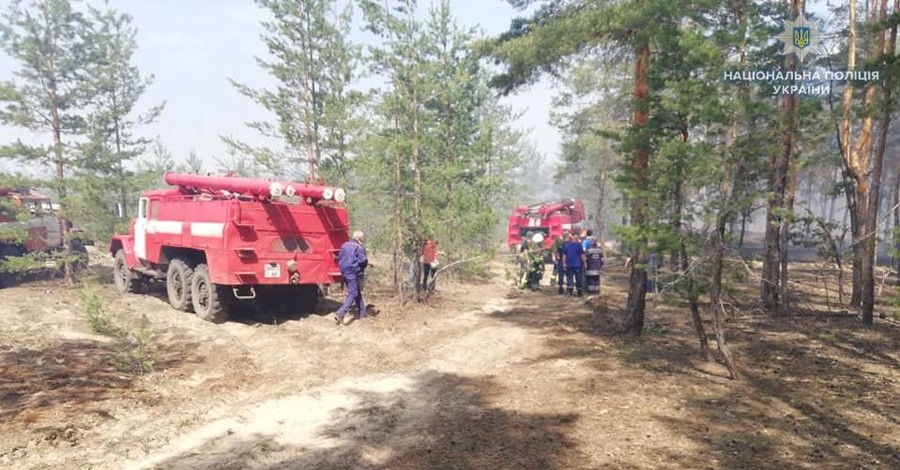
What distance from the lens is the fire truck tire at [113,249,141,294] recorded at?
1340cm

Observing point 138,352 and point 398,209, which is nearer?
point 138,352

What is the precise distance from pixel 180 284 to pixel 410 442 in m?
8.50

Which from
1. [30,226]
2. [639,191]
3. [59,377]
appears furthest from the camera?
[30,226]

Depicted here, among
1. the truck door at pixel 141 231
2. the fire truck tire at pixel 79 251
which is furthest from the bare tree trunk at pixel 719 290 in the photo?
the fire truck tire at pixel 79 251

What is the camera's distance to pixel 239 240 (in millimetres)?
9258

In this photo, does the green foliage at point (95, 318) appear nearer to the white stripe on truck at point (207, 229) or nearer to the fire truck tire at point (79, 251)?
the white stripe on truck at point (207, 229)

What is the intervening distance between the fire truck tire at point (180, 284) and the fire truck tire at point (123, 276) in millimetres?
2758

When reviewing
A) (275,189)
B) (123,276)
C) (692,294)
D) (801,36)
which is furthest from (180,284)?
(801,36)

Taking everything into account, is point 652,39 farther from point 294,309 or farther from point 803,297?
point 803,297

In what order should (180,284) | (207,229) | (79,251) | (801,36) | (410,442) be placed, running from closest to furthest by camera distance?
(410,442) < (207,229) < (801,36) < (180,284) < (79,251)

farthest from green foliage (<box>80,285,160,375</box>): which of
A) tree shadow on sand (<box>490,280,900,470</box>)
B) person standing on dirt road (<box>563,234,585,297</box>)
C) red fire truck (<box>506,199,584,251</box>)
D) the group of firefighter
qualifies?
red fire truck (<box>506,199,584,251</box>)

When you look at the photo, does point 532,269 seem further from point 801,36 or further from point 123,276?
point 123,276

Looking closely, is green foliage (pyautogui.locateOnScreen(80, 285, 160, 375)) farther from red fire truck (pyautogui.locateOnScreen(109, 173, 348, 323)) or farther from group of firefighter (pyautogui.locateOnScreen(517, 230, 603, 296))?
group of firefighter (pyautogui.locateOnScreen(517, 230, 603, 296))

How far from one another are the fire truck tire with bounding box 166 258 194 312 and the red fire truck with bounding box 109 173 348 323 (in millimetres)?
19
